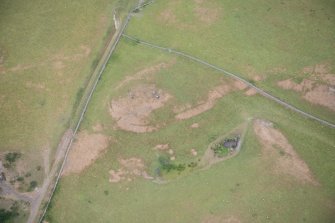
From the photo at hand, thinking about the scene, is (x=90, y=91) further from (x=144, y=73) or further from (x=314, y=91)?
(x=314, y=91)

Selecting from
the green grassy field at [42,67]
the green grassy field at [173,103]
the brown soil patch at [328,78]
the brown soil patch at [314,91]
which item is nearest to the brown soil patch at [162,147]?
the green grassy field at [173,103]

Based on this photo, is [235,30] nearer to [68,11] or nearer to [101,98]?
[101,98]

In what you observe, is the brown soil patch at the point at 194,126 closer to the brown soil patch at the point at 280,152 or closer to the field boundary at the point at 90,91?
the brown soil patch at the point at 280,152

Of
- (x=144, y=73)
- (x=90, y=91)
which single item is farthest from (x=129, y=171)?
(x=144, y=73)

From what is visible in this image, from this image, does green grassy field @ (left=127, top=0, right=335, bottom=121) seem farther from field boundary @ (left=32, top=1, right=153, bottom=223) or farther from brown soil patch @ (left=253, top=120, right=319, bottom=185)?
brown soil patch @ (left=253, top=120, right=319, bottom=185)

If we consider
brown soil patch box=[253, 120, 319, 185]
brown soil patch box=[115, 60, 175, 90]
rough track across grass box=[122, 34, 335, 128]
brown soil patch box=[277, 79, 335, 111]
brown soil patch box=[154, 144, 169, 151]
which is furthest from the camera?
brown soil patch box=[115, 60, 175, 90]

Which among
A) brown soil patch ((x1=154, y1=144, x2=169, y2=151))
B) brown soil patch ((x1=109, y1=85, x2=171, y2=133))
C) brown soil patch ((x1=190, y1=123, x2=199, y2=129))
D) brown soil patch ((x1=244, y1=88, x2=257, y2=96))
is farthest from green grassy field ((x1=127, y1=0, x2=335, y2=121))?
brown soil patch ((x1=154, y1=144, x2=169, y2=151))
